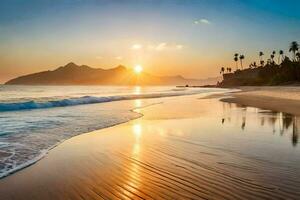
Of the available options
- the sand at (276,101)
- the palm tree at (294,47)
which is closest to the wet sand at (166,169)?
the sand at (276,101)

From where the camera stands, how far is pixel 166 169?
8062 millimetres

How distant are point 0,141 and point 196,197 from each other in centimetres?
994

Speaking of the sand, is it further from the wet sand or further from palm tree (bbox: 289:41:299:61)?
palm tree (bbox: 289:41:299:61)

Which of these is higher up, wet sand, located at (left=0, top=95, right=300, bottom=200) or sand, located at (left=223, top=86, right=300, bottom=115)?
wet sand, located at (left=0, top=95, right=300, bottom=200)

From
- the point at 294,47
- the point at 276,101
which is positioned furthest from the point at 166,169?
the point at 294,47

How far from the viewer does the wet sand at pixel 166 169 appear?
632cm

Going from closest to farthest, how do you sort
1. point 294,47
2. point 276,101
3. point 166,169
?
point 166,169 < point 276,101 < point 294,47

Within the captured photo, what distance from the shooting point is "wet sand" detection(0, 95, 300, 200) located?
6324 mm

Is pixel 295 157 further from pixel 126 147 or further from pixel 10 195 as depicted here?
pixel 10 195

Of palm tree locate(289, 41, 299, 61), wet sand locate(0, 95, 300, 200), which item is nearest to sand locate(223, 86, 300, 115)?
wet sand locate(0, 95, 300, 200)

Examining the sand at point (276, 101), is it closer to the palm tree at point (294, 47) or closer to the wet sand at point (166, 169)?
the wet sand at point (166, 169)

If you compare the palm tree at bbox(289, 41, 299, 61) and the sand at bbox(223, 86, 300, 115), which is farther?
the palm tree at bbox(289, 41, 299, 61)

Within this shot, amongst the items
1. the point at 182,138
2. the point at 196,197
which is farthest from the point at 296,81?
the point at 196,197

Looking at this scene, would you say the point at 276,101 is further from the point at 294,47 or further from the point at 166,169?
the point at 294,47
